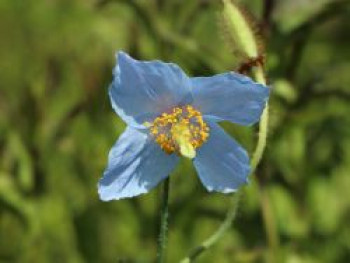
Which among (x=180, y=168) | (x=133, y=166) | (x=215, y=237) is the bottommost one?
(x=180, y=168)

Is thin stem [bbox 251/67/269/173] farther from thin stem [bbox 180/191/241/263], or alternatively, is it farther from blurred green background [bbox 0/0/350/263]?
blurred green background [bbox 0/0/350/263]

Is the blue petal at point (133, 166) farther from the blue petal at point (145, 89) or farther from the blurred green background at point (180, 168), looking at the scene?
the blurred green background at point (180, 168)

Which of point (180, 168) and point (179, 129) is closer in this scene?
point (179, 129)

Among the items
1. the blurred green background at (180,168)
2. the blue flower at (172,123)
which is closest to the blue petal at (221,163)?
the blue flower at (172,123)

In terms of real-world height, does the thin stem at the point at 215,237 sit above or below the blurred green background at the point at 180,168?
above

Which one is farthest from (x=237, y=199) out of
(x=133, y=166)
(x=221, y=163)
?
(x=133, y=166)

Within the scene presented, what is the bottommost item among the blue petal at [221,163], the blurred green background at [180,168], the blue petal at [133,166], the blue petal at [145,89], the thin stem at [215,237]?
the blurred green background at [180,168]

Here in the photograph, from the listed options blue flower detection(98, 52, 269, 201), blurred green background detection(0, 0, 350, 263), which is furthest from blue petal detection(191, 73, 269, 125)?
blurred green background detection(0, 0, 350, 263)

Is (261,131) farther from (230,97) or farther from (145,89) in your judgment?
(145,89)
